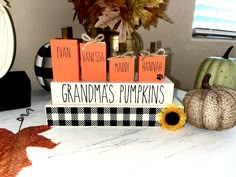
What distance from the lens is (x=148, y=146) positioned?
1.91 ft

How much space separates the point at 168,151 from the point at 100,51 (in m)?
0.33

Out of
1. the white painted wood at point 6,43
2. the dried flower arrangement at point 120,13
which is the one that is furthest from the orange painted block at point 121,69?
the white painted wood at point 6,43

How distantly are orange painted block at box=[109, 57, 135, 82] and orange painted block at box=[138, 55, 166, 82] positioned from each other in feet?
0.09

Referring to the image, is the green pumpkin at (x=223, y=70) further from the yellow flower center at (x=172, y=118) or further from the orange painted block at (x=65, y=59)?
the orange painted block at (x=65, y=59)

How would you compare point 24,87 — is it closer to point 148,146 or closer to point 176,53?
point 148,146

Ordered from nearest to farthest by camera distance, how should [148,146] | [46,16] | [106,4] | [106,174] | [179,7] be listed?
1. [106,174]
2. [148,146]
3. [106,4]
4. [46,16]
5. [179,7]

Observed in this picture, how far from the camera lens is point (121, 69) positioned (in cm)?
68

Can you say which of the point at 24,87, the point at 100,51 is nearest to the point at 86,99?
the point at 100,51

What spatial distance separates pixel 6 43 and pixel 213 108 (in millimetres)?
700

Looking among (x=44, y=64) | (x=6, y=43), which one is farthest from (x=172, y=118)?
(x=6, y=43)

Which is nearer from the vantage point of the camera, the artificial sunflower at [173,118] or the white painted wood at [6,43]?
the artificial sunflower at [173,118]

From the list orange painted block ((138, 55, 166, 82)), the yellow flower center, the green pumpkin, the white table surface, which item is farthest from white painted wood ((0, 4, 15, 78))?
the green pumpkin

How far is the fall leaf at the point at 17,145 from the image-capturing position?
1.60 ft

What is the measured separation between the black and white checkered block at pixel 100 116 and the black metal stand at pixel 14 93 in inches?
6.6
